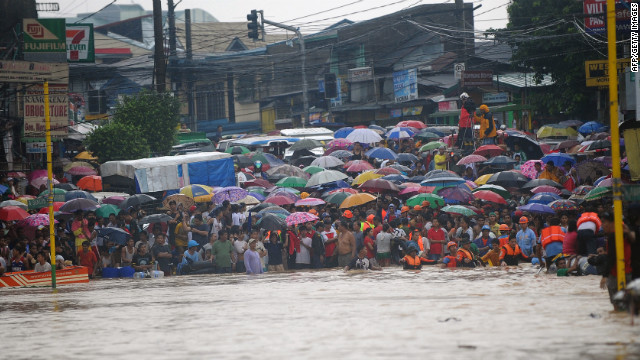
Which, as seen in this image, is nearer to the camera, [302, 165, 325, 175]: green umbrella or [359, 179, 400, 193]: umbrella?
[359, 179, 400, 193]: umbrella

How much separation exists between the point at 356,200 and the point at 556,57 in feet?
58.4

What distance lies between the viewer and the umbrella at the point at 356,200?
2386cm

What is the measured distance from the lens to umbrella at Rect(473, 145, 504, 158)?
28.9 metres

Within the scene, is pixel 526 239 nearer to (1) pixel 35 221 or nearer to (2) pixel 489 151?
(2) pixel 489 151

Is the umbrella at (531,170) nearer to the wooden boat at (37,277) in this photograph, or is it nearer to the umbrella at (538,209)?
the umbrella at (538,209)

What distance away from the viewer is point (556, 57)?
37781 mm

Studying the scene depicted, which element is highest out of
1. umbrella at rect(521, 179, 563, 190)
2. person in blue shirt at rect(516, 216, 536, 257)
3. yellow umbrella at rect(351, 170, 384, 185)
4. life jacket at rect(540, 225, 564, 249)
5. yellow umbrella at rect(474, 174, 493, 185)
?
yellow umbrella at rect(351, 170, 384, 185)

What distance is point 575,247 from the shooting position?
53.1 feet

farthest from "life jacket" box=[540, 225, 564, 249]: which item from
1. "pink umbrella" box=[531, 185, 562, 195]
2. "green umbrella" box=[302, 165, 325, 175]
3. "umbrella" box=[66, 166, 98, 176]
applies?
"umbrella" box=[66, 166, 98, 176]

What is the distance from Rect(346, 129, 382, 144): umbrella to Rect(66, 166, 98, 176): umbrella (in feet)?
35.2

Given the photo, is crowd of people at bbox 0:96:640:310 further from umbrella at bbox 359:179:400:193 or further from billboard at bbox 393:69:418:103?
billboard at bbox 393:69:418:103

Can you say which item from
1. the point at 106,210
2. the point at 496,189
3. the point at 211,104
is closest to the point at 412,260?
the point at 496,189

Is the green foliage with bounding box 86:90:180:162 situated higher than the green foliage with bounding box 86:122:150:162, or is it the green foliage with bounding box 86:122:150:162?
the green foliage with bounding box 86:90:180:162

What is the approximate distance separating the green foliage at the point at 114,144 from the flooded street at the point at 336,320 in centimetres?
1716
